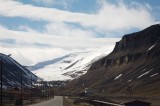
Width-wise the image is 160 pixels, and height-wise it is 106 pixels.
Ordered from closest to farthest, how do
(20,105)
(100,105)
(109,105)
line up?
(109,105) < (100,105) < (20,105)

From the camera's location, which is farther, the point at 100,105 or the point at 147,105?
the point at 100,105

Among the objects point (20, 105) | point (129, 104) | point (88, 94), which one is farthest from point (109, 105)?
point (88, 94)

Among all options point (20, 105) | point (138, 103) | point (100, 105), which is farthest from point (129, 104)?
point (20, 105)

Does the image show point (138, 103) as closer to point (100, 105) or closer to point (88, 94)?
point (100, 105)

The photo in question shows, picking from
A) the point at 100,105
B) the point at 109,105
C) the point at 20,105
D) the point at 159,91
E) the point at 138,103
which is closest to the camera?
the point at 138,103

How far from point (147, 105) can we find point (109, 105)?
29.2 ft

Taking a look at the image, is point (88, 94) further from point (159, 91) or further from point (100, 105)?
point (100, 105)

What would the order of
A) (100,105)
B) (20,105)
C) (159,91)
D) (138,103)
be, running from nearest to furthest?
(138,103)
(100,105)
(20,105)
(159,91)

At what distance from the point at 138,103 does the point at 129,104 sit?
54.7 inches

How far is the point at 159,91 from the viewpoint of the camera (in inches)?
7844

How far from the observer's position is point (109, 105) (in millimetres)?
68375

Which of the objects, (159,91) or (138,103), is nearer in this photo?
(138,103)

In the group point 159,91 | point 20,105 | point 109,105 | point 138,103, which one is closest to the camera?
point 138,103

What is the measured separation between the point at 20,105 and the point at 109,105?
28363 millimetres
